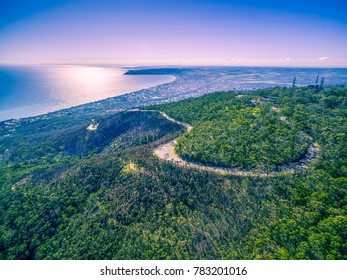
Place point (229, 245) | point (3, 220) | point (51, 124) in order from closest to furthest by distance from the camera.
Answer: point (229, 245)
point (3, 220)
point (51, 124)

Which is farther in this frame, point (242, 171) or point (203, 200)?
point (242, 171)

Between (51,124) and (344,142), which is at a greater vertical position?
(344,142)

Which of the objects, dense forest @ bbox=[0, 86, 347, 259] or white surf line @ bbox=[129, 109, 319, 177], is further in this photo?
white surf line @ bbox=[129, 109, 319, 177]

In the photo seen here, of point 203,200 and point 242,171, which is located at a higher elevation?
point 242,171

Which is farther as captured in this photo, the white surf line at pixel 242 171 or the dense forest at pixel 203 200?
the white surf line at pixel 242 171

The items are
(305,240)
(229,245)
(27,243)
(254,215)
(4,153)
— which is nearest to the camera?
(305,240)

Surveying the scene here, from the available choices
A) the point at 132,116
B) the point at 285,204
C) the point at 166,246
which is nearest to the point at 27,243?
the point at 166,246

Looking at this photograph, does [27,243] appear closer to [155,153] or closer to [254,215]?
[155,153]

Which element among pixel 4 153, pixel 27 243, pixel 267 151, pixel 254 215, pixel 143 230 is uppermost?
pixel 267 151
